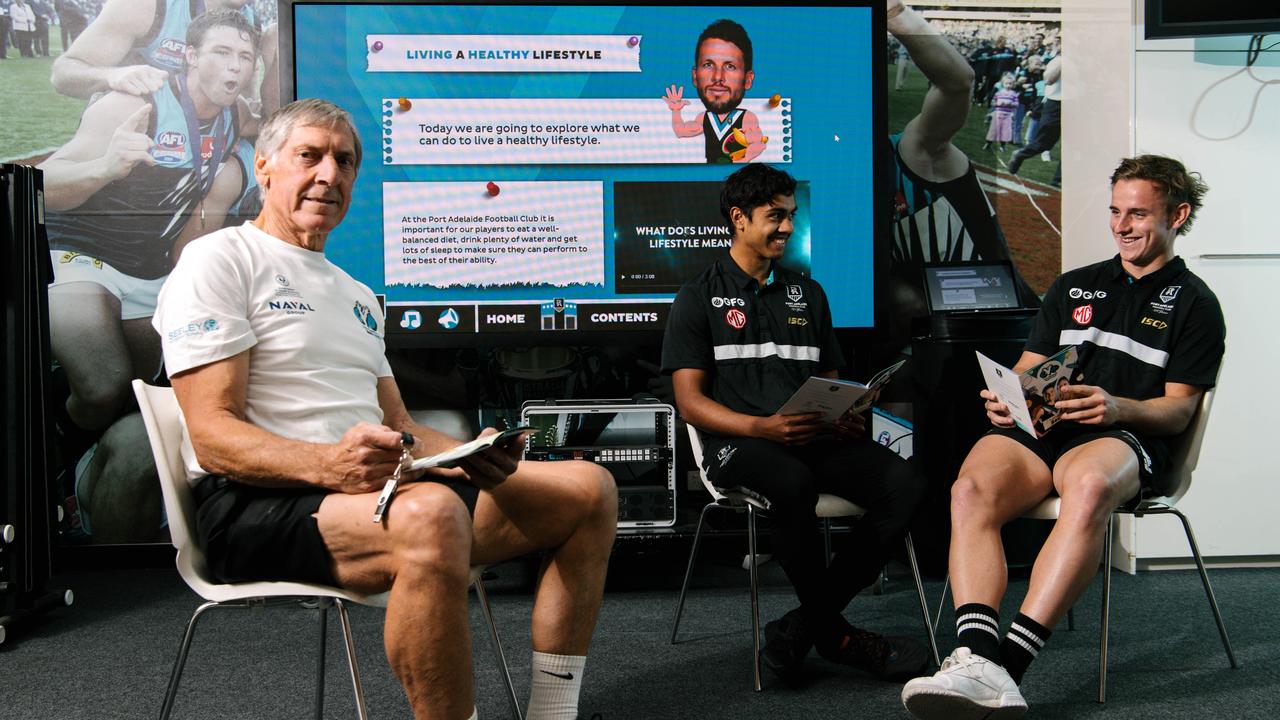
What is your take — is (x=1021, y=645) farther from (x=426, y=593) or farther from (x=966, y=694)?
(x=426, y=593)

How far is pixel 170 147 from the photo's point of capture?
12.5ft

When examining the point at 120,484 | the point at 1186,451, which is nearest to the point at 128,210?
the point at 120,484

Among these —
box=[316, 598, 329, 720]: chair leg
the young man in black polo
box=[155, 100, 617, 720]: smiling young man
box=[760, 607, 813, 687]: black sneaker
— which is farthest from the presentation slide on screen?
box=[316, 598, 329, 720]: chair leg

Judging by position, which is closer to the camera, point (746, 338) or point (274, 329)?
point (274, 329)

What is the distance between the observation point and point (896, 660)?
8.10ft

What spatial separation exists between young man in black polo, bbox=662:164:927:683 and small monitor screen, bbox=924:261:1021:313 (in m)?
0.84

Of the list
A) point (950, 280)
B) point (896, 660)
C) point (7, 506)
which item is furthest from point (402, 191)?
point (896, 660)

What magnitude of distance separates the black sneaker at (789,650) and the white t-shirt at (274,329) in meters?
1.14

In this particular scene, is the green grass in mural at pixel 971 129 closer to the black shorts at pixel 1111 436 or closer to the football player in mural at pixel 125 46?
the black shorts at pixel 1111 436

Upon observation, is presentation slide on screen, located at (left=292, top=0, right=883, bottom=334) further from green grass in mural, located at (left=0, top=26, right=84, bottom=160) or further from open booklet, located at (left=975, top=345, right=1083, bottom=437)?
open booklet, located at (left=975, top=345, right=1083, bottom=437)

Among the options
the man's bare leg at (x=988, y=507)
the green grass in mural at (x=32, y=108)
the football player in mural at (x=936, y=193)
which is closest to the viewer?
the man's bare leg at (x=988, y=507)

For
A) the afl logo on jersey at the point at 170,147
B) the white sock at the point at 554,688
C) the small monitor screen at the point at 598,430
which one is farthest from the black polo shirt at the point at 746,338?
the afl logo on jersey at the point at 170,147

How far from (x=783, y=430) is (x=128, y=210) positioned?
2.69m

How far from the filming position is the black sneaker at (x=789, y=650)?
95.7 inches
